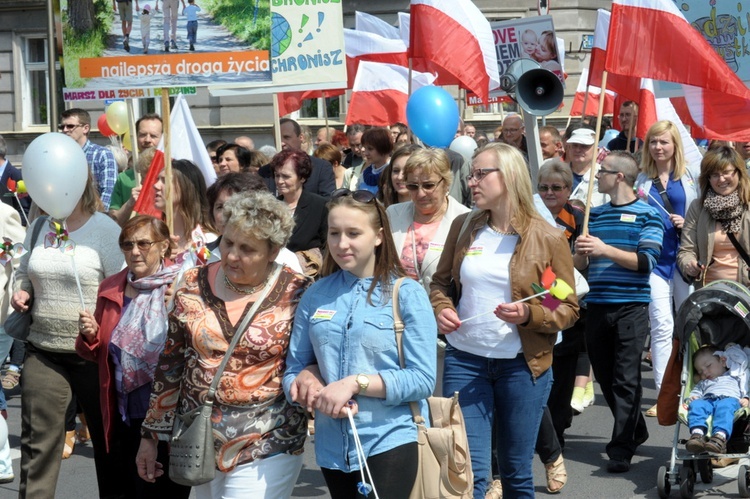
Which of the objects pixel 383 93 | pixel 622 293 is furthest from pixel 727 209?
pixel 383 93

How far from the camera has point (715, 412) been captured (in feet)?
22.1

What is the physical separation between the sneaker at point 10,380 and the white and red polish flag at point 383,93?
536 cm

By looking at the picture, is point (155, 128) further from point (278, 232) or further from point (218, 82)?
point (278, 232)

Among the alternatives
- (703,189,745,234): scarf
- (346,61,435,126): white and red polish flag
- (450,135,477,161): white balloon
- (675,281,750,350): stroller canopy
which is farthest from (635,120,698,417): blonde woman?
(346,61,435,126): white and red polish flag

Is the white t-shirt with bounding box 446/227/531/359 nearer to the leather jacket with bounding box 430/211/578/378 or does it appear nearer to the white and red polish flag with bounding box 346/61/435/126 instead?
the leather jacket with bounding box 430/211/578/378

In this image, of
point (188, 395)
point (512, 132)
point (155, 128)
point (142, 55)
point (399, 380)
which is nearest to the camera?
point (399, 380)

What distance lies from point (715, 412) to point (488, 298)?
220 centimetres

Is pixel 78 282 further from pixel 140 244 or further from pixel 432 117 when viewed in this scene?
pixel 432 117

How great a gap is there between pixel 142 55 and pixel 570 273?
353 cm

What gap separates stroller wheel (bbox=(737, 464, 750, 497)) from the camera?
6.54m

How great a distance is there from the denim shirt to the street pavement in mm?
2934

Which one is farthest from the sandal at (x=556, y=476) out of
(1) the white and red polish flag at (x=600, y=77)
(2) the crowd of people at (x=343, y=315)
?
(1) the white and red polish flag at (x=600, y=77)

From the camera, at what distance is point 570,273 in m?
5.30

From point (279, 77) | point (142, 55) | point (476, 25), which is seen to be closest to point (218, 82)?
point (142, 55)
